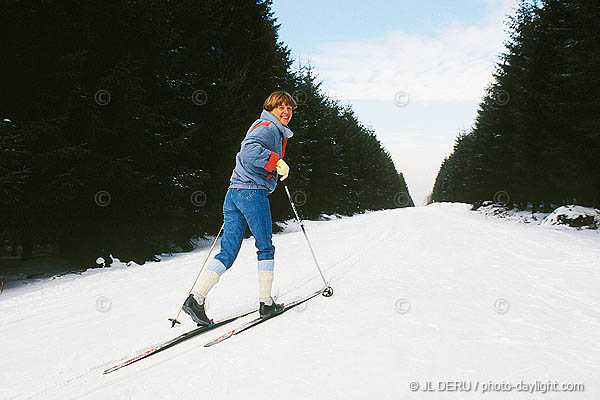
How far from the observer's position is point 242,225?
3.49 meters

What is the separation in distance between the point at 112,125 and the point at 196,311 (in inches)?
216

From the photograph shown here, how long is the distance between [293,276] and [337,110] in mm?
31274

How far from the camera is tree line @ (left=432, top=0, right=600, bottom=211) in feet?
38.1

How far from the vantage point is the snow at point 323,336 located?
2186 mm

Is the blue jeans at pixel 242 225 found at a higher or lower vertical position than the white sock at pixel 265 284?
higher

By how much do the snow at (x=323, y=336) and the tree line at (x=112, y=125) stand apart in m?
1.71

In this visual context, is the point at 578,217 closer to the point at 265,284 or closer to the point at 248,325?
the point at 265,284

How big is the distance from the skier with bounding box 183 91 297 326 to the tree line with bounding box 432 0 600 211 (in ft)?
41.8

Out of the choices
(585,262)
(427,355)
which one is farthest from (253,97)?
(427,355)

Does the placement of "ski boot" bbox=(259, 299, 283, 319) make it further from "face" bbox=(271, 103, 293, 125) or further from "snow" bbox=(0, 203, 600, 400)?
"face" bbox=(271, 103, 293, 125)
